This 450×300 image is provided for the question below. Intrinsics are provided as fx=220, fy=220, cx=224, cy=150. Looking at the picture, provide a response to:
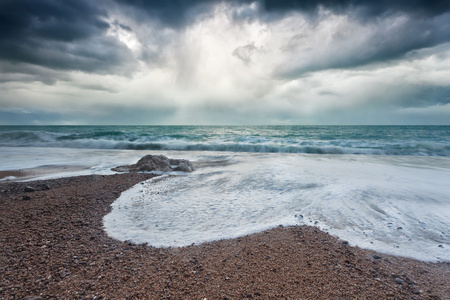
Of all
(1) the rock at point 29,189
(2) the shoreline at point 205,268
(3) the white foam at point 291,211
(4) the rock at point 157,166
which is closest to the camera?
(2) the shoreline at point 205,268

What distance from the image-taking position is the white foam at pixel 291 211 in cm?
299

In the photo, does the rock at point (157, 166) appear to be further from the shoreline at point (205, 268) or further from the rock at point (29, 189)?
the shoreline at point (205, 268)

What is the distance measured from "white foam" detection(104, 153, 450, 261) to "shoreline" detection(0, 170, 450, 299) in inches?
10.6

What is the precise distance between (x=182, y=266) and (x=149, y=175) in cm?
512

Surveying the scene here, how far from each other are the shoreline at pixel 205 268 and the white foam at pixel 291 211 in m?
0.27

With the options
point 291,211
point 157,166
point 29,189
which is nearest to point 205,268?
point 291,211

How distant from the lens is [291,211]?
12.9ft

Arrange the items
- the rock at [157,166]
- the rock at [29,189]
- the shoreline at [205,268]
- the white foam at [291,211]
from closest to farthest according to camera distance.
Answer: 1. the shoreline at [205,268]
2. the white foam at [291,211]
3. the rock at [29,189]
4. the rock at [157,166]

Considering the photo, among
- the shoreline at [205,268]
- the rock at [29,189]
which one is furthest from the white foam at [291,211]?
the rock at [29,189]

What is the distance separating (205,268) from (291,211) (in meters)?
2.19

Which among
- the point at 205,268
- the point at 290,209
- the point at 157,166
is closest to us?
the point at 205,268

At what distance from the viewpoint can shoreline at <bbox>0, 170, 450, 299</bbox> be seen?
191 centimetres

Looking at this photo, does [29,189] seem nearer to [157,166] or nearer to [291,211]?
[157,166]

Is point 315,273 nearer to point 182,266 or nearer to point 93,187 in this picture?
point 182,266
